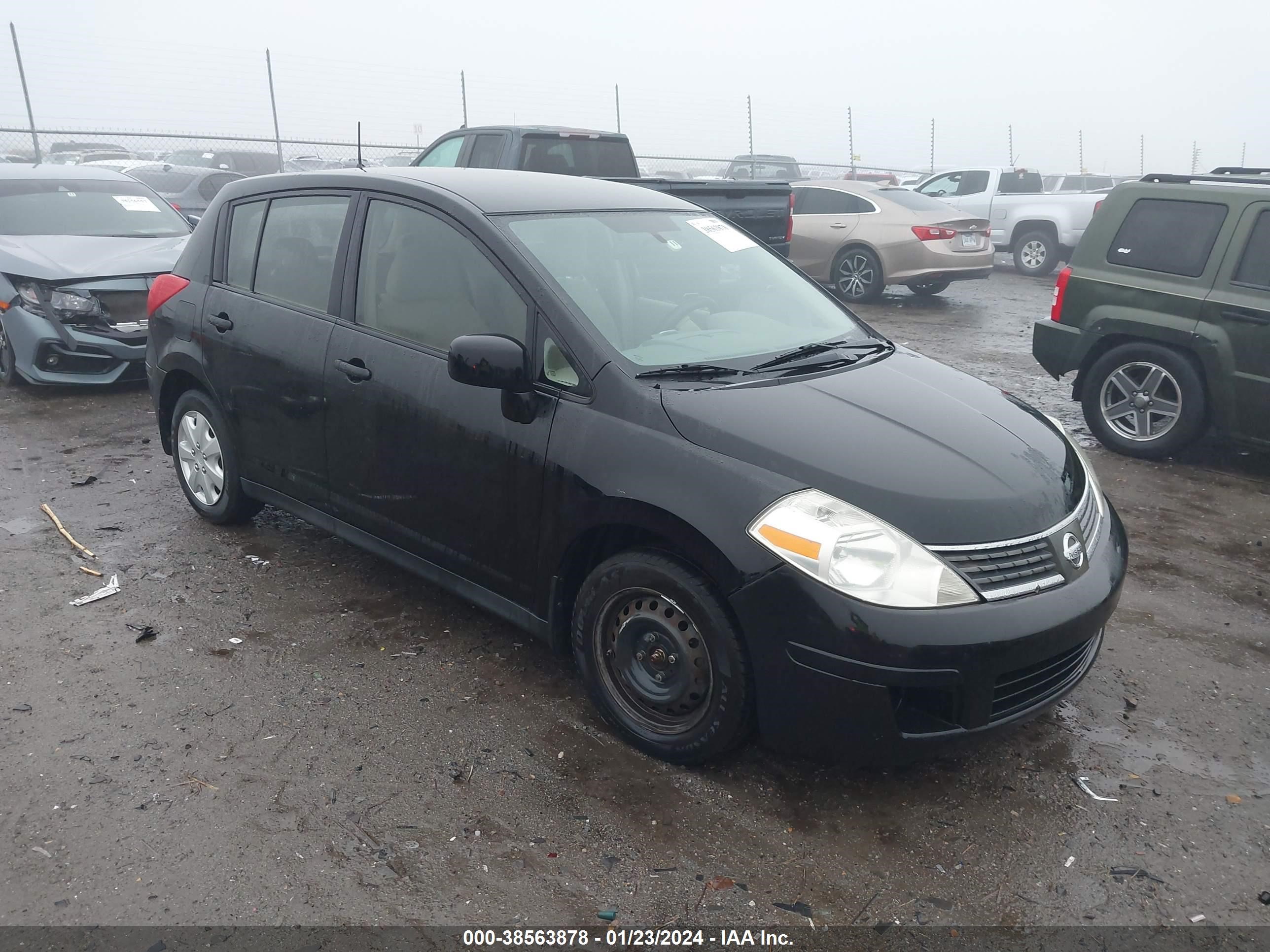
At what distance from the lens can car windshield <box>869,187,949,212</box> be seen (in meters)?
13.2

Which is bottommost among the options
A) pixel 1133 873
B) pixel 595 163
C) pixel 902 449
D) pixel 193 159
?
pixel 1133 873

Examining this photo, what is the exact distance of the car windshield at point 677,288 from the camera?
135 inches

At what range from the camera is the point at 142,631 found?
4004mm

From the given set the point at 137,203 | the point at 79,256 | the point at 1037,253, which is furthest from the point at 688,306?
the point at 1037,253

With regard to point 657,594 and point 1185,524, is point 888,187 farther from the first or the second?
point 657,594

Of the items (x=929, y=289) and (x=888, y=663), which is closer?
(x=888, y=663)

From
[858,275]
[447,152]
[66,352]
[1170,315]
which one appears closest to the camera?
[1170,315]

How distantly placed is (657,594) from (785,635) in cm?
45

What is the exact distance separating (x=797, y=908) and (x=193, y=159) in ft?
66.1

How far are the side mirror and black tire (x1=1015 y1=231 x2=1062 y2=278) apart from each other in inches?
620

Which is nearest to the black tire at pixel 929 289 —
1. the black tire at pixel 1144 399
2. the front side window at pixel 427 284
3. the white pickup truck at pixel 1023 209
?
the white pickup truck at pixel 1023 209

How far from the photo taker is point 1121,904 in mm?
2631

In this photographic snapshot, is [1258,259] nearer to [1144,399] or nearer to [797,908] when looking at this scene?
[1144,399]

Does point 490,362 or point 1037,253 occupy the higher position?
point 490,362
